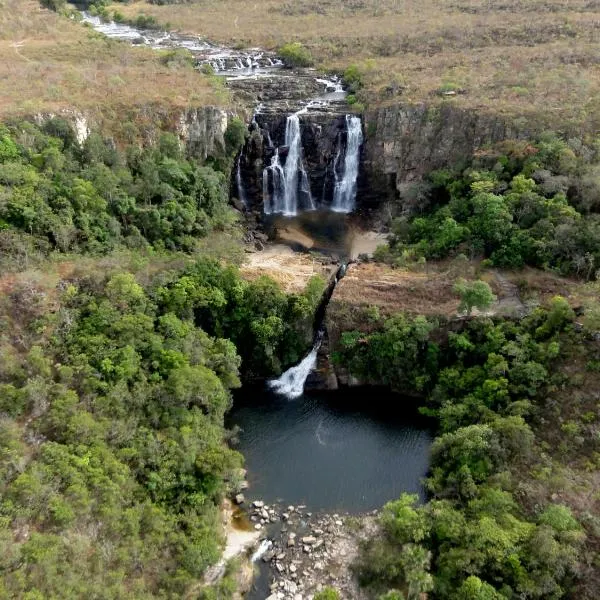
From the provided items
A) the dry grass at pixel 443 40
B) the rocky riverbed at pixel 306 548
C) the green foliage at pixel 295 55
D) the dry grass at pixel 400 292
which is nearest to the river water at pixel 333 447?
the rocky riverbed at pixel 306 548

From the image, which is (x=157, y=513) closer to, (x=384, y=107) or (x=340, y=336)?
(x=340, y=336)

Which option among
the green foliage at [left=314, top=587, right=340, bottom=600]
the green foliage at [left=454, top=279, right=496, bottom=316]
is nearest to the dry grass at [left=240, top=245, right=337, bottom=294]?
the green foliage at [left=454, top=279, right=496, bottom=316]

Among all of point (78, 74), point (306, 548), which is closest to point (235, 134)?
point (78, 74)

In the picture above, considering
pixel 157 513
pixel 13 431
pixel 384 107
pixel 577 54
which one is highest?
pixel 577 54

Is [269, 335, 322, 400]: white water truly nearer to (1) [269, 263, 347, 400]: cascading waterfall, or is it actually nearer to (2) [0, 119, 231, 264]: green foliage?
(1) [269, 263, 347, 400]: cascading waterfall

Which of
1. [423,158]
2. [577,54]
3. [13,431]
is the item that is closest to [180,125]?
[423,158]
